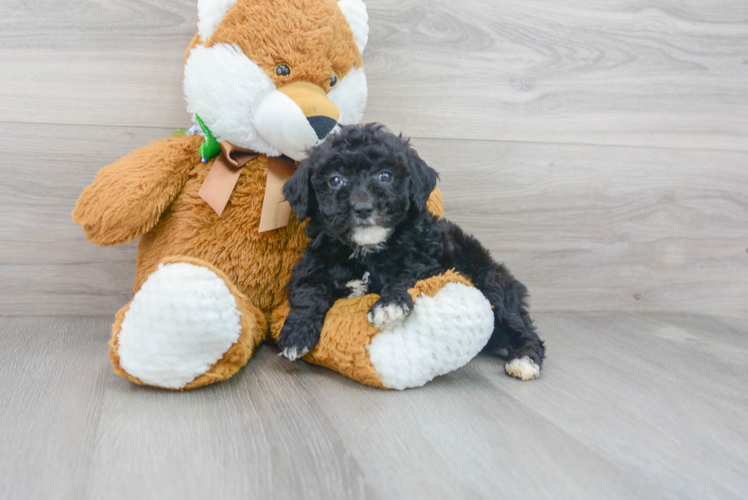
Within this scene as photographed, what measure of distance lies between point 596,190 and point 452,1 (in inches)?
32.6

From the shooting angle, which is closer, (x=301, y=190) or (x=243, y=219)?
(x=301, y=190)

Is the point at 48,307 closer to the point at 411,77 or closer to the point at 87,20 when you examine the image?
the point at 87,20

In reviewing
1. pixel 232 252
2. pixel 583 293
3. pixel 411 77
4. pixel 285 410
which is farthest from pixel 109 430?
pixel 583 293

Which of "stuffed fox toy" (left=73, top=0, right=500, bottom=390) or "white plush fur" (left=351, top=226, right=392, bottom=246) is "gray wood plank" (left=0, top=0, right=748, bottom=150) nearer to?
"stuffed fox toy" (left=73, top=0, right=500, bottom=390)

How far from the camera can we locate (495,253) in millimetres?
1861

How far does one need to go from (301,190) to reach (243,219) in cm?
23

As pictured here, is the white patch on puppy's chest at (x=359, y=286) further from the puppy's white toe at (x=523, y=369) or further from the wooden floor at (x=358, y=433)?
the puppy's white toe at (x=523, y=369)

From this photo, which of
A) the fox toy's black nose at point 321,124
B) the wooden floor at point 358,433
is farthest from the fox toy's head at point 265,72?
the wooden floor at point 358,433

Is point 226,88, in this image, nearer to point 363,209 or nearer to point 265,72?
point 265,72

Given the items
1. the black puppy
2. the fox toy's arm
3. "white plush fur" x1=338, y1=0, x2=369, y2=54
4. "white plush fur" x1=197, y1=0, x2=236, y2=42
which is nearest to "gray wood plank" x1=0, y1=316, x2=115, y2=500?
the fox toy's arm

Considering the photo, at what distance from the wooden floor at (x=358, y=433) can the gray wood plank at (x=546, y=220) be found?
27 centimetres

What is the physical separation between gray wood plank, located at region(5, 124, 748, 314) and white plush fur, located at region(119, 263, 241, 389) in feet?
2.10

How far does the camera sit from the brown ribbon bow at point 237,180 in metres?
1.28

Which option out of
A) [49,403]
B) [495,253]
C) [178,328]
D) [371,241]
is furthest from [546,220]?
[49,403]
